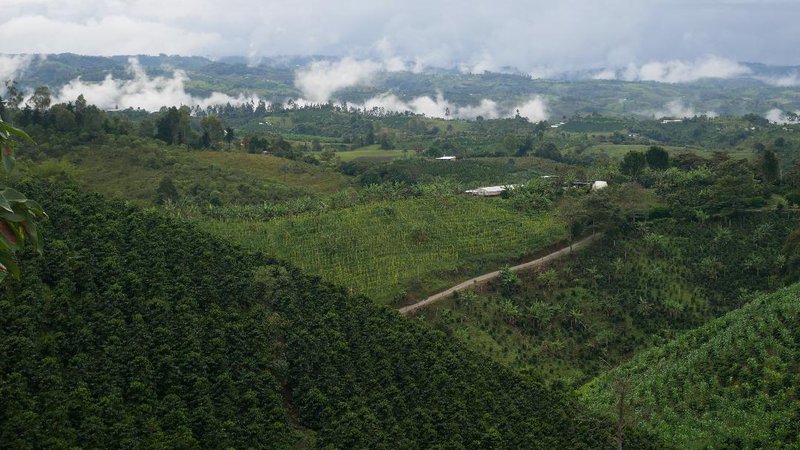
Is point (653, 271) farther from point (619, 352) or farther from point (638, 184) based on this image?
point (638, 184)

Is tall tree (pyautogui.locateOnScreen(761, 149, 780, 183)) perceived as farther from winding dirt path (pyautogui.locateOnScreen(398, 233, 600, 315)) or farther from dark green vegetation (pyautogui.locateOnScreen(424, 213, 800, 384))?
winding dirt path (pyautogui.locateOnScreen(398, 233, 600, 315))

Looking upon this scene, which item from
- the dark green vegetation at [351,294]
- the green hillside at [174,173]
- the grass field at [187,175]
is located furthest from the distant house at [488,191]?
the grass field at [187,175]

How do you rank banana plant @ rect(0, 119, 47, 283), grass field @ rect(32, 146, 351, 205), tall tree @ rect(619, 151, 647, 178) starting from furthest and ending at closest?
tall tree @ rect(619, 151, 647, 178) → grass field @ rect(32, 146, 351, 205) → banana plant @ rect(0, 119, 47, 283)

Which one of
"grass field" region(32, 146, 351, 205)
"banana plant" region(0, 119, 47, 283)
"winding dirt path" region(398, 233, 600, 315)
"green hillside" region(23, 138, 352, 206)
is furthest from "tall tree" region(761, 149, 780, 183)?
"banana plant" region(0, 119, 47, 283)

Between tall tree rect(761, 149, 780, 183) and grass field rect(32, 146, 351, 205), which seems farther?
grass field rect(32, 146, 351, 205)

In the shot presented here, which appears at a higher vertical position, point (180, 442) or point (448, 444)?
point (180, 442)

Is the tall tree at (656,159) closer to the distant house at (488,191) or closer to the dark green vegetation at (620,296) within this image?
the distant house at (488,191)

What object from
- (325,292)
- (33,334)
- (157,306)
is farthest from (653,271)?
(33,334)
